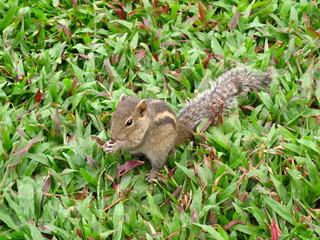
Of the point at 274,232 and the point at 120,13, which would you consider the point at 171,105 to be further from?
the point at 274,232

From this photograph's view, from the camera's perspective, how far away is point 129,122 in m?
4.52

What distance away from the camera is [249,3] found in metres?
6.86

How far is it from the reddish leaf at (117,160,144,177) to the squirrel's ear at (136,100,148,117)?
0.50m

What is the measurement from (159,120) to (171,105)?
0.81 m

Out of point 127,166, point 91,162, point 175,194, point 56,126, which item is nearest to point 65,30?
point 56,126

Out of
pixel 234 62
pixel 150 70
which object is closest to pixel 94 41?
pixel 150 70

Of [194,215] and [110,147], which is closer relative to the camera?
[194,215]

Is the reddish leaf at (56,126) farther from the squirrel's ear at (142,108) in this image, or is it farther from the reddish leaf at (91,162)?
the squirrel's ear at (142,108)

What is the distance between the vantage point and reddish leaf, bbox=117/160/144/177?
185 inches

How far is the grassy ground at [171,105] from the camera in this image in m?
4.19

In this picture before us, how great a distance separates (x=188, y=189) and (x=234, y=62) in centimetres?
200

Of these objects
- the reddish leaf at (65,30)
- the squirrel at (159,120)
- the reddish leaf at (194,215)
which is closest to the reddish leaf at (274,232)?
the reddish leaf at (194,215)

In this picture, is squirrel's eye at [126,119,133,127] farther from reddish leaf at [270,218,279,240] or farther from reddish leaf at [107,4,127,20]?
reddish leaf at [107,4,127,20]

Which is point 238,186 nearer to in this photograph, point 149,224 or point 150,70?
point 149,224
